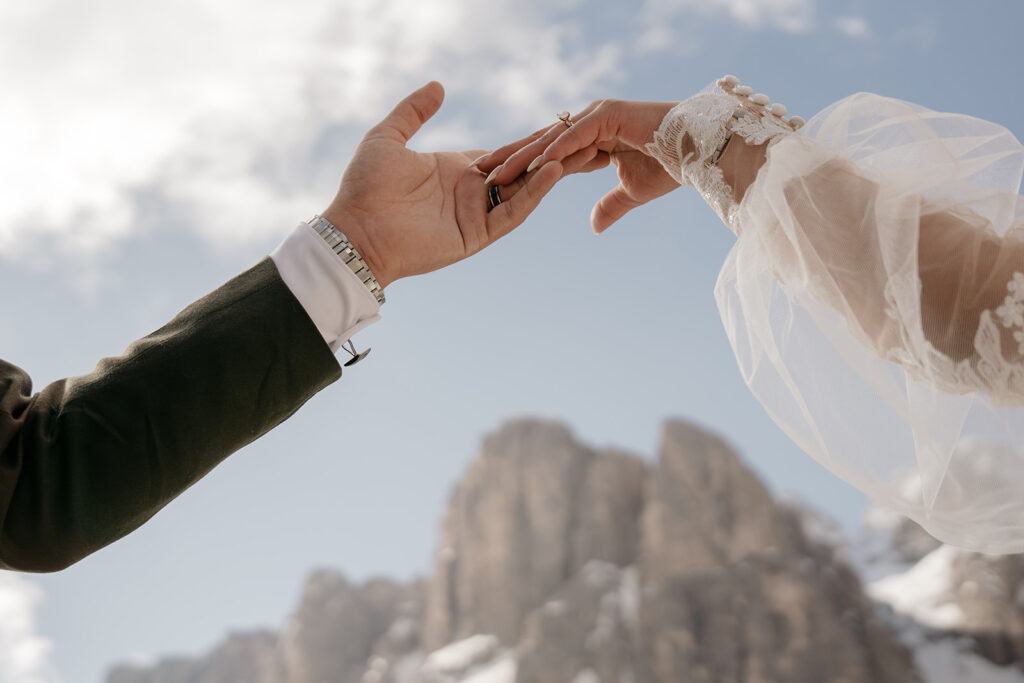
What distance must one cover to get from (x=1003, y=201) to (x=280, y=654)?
3844 centimetres

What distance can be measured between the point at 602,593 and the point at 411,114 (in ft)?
95.6

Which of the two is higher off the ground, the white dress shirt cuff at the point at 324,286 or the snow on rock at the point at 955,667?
the white dress shirt cuff at the point at 324,286

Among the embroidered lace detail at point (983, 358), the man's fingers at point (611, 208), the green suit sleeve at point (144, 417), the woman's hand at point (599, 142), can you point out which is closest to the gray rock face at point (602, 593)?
the man's fingers at point (611, 208)

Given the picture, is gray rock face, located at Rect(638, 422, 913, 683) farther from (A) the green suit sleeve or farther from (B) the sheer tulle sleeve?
(A) the green suit sleeve

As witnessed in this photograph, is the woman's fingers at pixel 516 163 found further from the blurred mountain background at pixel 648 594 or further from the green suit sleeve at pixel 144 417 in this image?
the blurred mountain background at pixel 648 594

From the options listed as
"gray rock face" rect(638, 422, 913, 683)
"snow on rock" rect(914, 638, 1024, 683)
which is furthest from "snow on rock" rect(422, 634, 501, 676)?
"snow on rock" rect(914, 638, 1024, 683)

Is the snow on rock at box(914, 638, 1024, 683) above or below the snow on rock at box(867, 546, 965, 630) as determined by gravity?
below

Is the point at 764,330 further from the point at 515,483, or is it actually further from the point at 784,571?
the point at 515,483

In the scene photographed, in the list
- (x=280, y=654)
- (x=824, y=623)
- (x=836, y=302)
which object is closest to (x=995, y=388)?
(x=836, y=302)

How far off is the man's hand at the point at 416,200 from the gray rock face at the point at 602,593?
26.6 meters

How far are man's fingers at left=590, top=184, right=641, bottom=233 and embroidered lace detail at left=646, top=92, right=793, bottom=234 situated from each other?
29 centimetres

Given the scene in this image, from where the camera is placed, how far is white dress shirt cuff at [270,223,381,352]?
1.06 meters

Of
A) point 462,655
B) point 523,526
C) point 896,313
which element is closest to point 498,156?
point 896,313

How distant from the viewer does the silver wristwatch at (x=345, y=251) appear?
1.17 metres
